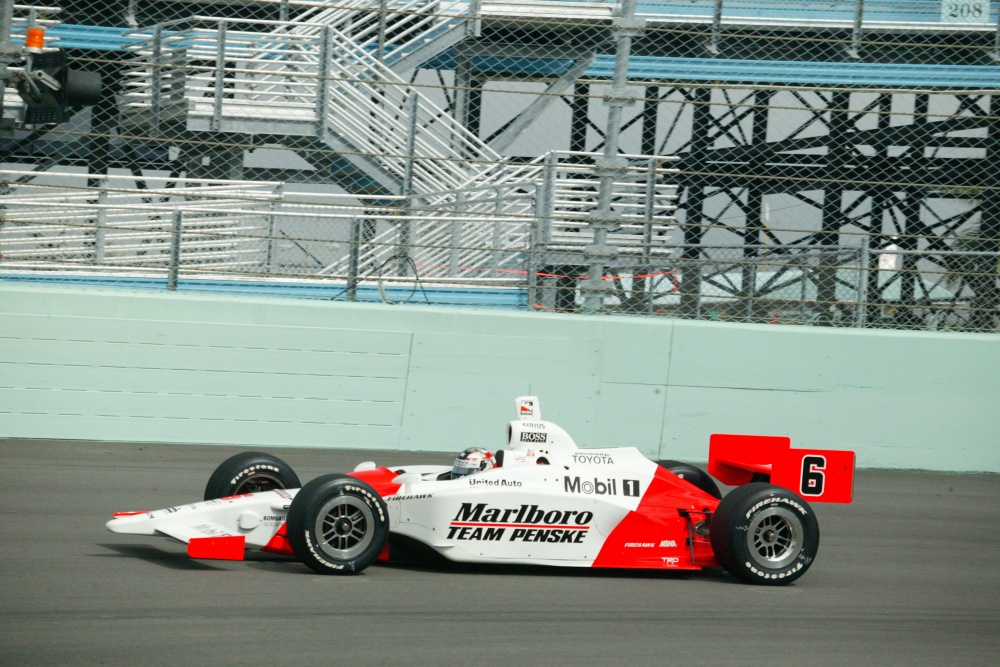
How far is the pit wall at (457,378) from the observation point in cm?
895

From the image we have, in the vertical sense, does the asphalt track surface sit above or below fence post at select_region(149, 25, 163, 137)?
below

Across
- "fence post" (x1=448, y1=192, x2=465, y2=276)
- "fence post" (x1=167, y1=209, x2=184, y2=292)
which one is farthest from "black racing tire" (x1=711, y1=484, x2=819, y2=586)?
"fence post" (x1=167, y1=209, x2=184, y2=292)

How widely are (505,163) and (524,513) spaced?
460 cm

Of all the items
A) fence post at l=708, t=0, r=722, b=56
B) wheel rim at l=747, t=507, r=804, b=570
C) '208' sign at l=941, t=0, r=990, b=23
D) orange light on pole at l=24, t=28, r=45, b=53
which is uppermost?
'208' sign at l=941, t=0, r=990, b=23

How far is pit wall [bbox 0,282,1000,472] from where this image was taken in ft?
29.4

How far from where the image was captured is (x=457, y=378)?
9.59 metres

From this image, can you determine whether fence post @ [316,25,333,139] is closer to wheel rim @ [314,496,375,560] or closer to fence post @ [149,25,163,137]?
fence post @ [149,25,163,137]

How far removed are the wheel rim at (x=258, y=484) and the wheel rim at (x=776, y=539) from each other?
89.9 inches

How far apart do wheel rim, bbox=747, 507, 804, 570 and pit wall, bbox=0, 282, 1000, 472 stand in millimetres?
3648

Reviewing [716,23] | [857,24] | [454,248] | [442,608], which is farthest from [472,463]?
[857,24]

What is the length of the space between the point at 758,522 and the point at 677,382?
3945 millimetres

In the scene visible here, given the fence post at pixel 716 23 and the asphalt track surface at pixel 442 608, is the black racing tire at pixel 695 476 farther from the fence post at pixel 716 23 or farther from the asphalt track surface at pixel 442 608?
the fence post at pixel 716 23

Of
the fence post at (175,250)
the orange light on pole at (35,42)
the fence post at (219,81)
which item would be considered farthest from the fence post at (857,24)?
the orange light on pole at (35,42)

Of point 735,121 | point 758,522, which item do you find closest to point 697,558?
point 758,522
